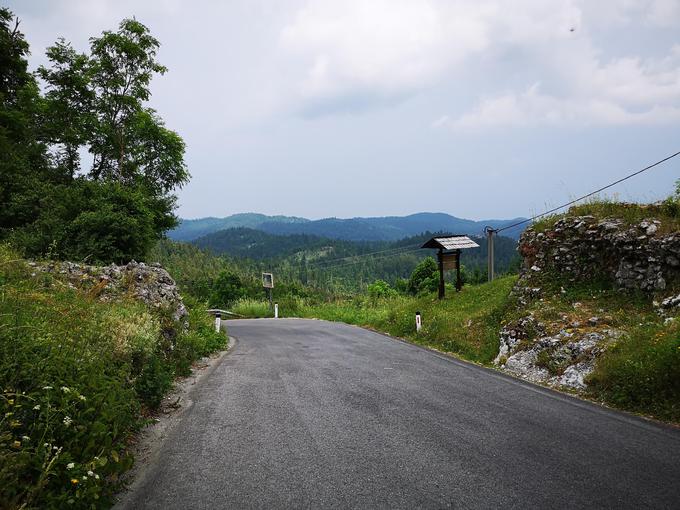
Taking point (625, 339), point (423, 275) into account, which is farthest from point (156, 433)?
point (423, 275)

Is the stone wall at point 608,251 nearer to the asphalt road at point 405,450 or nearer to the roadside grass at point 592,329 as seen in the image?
the roadside grass at point 592,329

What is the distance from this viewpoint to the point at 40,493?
362 cm

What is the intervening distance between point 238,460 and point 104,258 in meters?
10.9

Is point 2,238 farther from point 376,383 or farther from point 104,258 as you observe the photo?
point 376,383

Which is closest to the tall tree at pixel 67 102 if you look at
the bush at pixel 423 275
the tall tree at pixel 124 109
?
the tall tree at pixel 124 109

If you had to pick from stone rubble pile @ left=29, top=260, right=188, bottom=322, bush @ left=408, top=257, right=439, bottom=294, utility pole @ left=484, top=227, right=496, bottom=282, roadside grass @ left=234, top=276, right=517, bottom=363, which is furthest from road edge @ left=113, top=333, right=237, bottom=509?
bush @ left=408, top=257, right=439, bottom=294

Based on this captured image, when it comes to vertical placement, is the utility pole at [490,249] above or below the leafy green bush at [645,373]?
above

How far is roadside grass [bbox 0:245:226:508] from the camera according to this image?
3.71 m

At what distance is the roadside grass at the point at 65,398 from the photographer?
146 inches

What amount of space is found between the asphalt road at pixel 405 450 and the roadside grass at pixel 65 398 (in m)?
0.60

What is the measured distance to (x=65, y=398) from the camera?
436cm

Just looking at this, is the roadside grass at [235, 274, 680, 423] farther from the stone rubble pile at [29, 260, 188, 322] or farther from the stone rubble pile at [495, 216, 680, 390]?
the stone rubble pile at [29, 260, 188, 322]

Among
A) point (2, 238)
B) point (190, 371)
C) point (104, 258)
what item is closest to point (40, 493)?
→ point (190, 371)

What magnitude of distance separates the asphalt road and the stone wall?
4.48m
